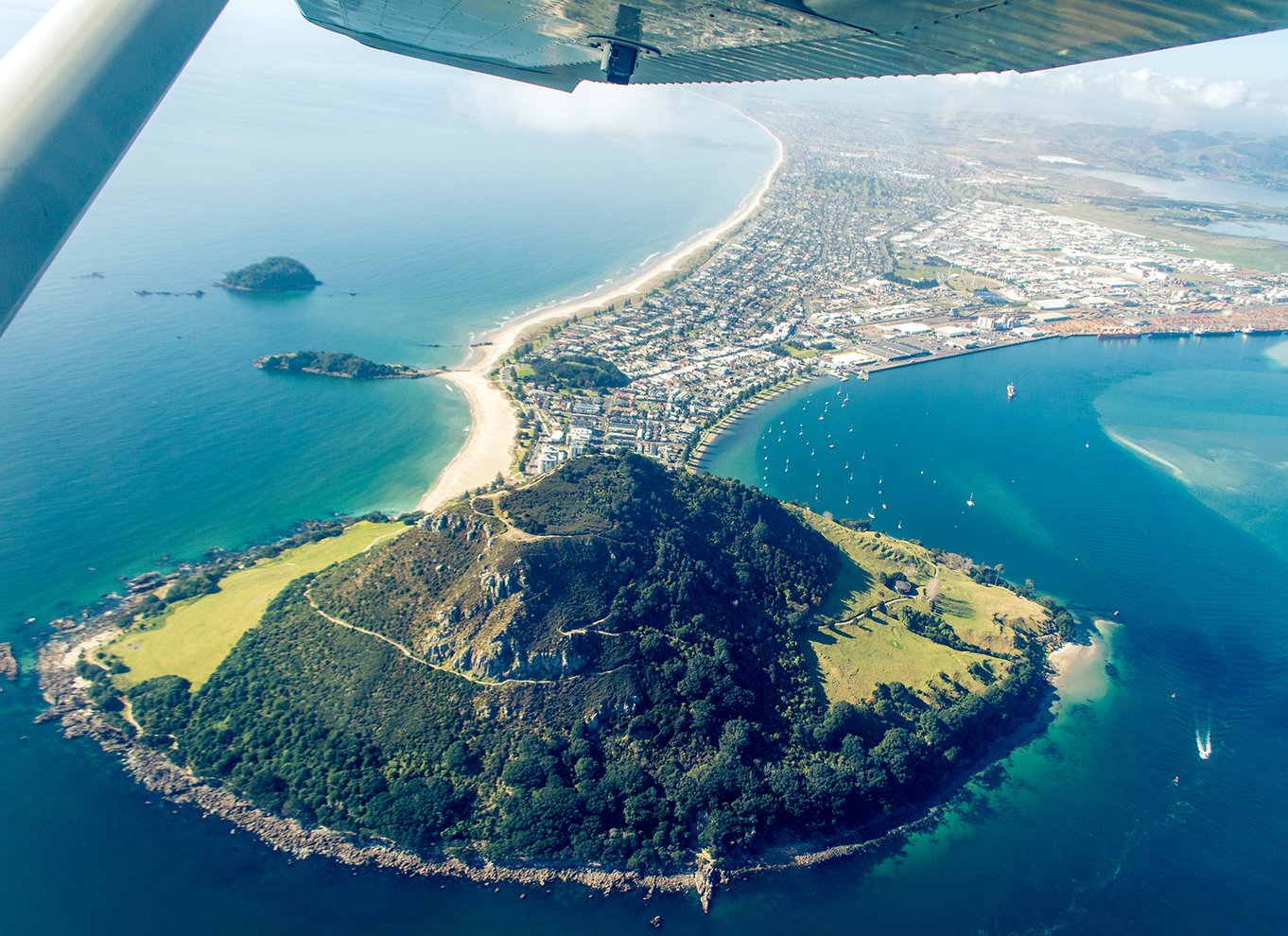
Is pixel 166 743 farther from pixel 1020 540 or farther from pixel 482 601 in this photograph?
pixel 1020 540

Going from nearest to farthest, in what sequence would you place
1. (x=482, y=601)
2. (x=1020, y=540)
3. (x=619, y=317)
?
(x=482, y=601) < (x=1020, y=540) < (x=619, y=317)

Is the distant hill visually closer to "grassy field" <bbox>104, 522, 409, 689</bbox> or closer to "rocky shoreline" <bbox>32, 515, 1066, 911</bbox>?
"rocky shoreline" <bbox>32, 515, 1066, 911</bbox>

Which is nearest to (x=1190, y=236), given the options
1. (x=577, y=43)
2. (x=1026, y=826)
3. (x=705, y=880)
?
(x=1026, y=826)

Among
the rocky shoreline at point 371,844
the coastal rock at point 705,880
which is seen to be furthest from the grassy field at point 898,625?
the coastal rock at point 705,880

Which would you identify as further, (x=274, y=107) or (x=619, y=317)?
(x=274, y=107)

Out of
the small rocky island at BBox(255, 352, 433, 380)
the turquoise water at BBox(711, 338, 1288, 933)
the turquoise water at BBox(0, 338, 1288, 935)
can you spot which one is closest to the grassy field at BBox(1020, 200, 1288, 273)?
the turquoise water at BBox(711, 338, 1288, 933)

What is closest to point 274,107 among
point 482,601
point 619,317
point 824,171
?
point 824,171

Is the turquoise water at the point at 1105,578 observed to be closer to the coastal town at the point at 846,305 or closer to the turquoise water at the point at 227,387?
the coastal town at the point at 846,305
